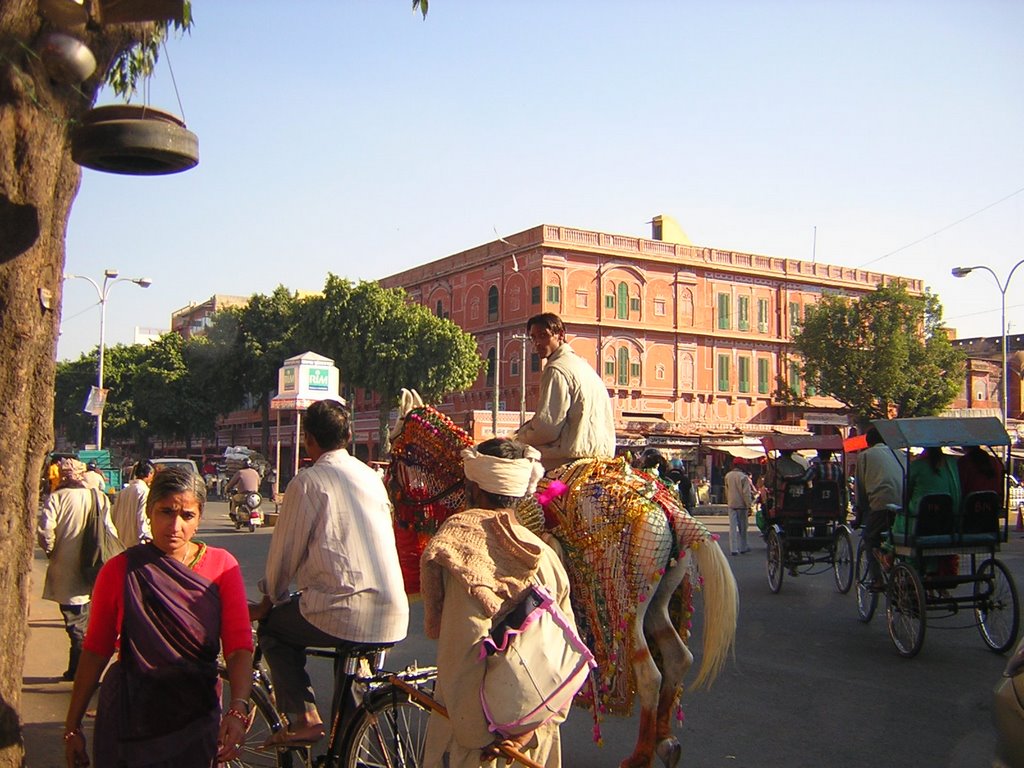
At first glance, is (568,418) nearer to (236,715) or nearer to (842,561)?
(236,715)

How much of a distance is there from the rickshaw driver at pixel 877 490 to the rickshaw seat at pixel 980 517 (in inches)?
33.7

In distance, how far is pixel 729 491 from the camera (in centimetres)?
1706

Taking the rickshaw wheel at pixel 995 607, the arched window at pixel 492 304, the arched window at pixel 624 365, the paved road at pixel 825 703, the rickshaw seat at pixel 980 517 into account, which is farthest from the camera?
the arched window at pixel 492 304

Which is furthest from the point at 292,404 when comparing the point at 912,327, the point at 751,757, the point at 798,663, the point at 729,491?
the point at 912,327

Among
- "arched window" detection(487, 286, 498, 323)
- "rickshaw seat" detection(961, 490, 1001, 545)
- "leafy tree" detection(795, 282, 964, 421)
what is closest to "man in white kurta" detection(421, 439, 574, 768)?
"rickshaw seat" detection(961, 490, 1001, 545)

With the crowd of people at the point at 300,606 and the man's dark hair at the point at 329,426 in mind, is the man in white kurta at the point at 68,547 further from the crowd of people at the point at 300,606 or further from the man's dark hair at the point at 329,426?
the man's dark hair at the point at 329,426

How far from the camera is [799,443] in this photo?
14.7 meters

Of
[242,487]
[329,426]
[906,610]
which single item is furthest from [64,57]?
[242,487]

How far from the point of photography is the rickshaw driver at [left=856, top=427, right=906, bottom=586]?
9.62 metres

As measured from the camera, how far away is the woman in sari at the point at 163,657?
3.23 metres

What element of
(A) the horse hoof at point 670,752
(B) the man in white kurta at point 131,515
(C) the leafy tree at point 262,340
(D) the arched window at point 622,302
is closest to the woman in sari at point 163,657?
(A) the horse hoof at point 670,752

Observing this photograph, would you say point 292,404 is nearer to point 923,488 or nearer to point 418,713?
point 923,488

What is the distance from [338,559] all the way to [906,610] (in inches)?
248

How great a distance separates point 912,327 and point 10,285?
4758 centimetres
